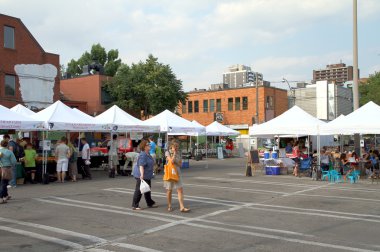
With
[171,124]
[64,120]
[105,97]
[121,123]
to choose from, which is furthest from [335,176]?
[105,97]

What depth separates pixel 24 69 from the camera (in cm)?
3120

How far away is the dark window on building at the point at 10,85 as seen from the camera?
30.0m

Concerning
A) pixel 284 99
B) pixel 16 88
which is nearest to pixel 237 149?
pixel 284 99

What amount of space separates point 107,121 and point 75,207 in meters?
9.92

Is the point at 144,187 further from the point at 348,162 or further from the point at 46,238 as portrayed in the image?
the point at 348,162

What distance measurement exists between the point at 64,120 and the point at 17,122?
80.0 inches

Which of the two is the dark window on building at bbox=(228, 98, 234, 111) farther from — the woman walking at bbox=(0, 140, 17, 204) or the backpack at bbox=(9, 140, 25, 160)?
the woman walking at bbox=(0, 140, 17, 204)

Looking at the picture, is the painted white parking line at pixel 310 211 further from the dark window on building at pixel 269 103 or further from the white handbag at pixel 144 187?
the dark window on building at pixel 269 103

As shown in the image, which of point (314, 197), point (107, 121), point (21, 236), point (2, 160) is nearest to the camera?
point (21, 236)

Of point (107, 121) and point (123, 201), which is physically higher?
point (107, 121)

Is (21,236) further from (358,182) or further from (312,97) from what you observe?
(312,97)

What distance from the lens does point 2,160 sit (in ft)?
40.2

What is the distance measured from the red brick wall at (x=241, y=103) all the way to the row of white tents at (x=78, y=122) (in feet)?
89.7

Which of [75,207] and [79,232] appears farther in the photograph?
[75,207]
